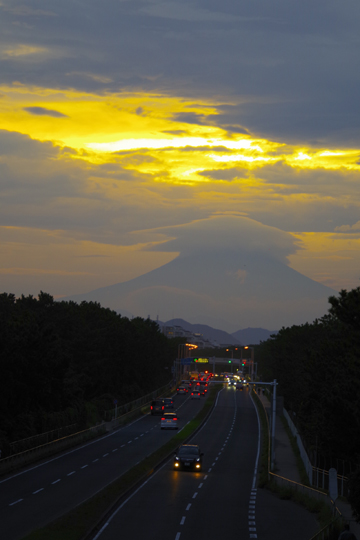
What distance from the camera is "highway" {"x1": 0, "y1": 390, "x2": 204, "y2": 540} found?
2814 centimetres

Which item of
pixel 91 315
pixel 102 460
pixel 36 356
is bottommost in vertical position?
pixel 102 460

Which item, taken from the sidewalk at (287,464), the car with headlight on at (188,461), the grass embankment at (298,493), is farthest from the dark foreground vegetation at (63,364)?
the sidewalk at (287,464)

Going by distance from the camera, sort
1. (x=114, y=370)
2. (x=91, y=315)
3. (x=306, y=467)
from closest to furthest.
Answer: (x=306, y=467), (x=114, y=370), (x=91, y=315)

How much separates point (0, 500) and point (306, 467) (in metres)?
22.4

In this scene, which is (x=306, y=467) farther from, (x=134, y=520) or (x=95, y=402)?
(x=95, y=402)

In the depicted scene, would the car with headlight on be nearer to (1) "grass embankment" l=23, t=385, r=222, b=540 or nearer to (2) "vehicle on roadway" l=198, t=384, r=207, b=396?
(1) "grass embankment" l=23, t=385, r=222, b=540

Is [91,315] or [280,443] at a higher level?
[91,315]

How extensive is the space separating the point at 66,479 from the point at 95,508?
11.4 meters

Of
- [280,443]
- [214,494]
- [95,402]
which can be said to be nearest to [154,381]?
[95,402]

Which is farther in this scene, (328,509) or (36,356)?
(36,356)

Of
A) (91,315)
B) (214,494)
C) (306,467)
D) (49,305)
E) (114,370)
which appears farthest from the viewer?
(91,315)

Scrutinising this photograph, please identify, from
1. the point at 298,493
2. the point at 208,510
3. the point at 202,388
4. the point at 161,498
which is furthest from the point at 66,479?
the point at 202,388

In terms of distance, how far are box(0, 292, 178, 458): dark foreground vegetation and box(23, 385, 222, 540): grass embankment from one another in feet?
31.4

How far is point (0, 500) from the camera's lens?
32406mm
